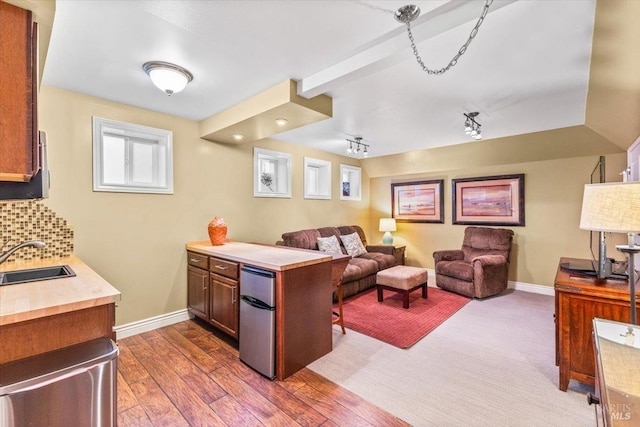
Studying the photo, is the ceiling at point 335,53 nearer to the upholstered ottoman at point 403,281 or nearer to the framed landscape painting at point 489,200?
the framed landscape painting at point 489,200

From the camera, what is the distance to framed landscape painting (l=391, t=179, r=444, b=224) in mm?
5605

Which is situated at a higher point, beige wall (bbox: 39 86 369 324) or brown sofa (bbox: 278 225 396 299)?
beige wall (bbox: 39 86 369 324)

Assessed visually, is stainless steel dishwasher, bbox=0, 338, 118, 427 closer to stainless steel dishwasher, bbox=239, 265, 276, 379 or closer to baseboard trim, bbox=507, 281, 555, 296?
stainless steel dishwasher, bbox=239, 265, 276, 379

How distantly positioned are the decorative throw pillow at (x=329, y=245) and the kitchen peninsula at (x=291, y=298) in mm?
1895

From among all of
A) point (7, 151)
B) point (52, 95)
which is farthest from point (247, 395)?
point (52, 95)

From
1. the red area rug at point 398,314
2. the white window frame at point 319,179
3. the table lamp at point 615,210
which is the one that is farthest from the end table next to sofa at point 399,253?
the table lamp at point 615,210

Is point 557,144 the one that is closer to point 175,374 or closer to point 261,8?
point 261,8

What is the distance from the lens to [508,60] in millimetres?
2188

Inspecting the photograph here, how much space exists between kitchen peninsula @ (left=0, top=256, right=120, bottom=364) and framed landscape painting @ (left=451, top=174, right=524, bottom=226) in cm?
535

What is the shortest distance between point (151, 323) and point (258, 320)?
1.66 m

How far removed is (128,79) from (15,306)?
1.97 metres

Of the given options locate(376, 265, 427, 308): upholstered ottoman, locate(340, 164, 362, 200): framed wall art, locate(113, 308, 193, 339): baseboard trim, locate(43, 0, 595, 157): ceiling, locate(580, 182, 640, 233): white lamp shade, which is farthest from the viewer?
locate(340, 164, 362, 200): framed wall art

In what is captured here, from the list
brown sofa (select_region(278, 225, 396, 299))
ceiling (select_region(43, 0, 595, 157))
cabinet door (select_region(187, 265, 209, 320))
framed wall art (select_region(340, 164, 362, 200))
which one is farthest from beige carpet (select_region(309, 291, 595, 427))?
framed wall art (select_region(340, 164, 362, 200))

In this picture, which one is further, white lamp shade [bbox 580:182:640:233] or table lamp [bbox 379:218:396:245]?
table lamp [bbox 379:218:396:245]
